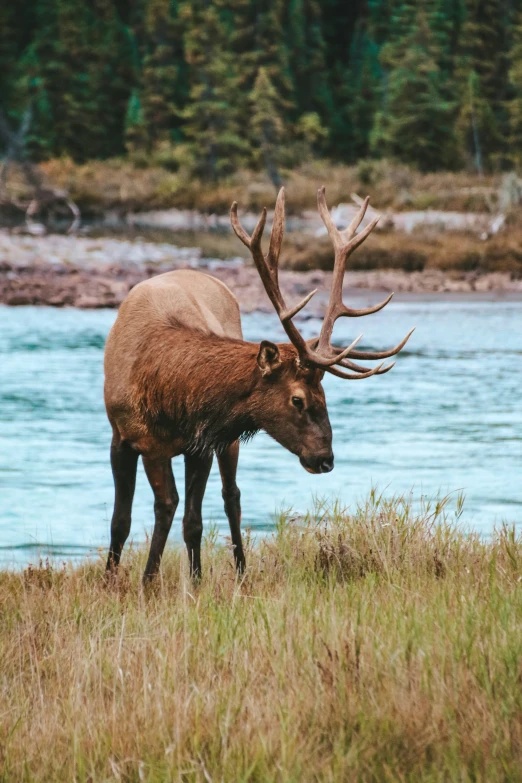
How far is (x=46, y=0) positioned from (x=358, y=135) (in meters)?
15.7

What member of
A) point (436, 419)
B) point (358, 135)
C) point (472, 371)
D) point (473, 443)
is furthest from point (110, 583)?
point (358, 135)

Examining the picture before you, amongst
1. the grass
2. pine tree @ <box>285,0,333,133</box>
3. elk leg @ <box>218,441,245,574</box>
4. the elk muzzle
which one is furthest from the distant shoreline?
pine tree @ <box>285,0,333,133</box>

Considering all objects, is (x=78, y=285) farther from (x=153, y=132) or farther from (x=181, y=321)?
(x=153, y=132)

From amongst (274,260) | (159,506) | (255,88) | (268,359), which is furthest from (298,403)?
(255,88)

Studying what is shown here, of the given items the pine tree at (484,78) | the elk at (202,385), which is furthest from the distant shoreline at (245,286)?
the pine tree at (484,78)

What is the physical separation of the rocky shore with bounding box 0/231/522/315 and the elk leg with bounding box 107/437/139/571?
1703cm

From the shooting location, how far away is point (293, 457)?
1085 centimetres

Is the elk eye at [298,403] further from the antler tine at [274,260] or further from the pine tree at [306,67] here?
the pine tree at [306,67]

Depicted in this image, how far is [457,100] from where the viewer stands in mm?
55031

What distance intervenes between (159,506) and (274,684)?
218 centimetres

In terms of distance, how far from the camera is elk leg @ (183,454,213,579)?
5.85m

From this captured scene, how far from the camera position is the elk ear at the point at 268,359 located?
513 cm

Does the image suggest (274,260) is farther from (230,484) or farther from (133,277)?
(133,277)

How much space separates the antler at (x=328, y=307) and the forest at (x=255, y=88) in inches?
1750
